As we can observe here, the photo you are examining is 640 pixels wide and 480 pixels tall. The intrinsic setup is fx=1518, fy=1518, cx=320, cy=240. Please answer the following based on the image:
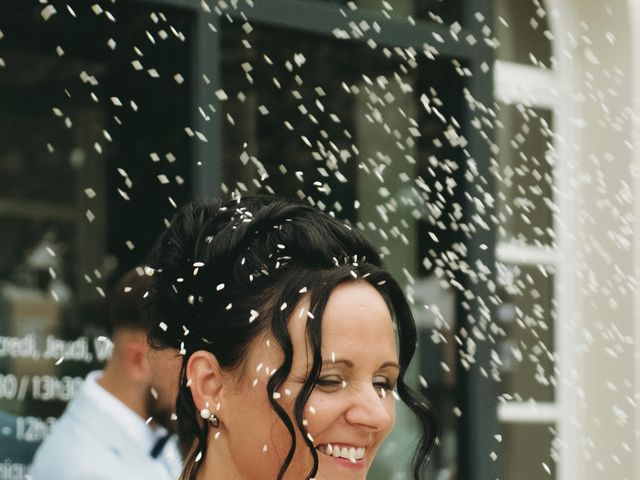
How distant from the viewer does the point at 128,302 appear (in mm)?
4477

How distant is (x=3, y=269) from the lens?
5.23m

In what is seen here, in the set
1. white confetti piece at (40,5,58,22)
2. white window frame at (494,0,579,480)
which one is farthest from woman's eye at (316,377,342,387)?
white window frame at (494,0,579,480)

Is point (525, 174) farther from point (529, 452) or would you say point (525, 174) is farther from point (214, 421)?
point (214, 421)

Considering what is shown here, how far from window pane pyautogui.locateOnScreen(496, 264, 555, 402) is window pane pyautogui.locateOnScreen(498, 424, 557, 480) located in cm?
14

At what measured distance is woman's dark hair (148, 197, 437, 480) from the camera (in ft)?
9.12

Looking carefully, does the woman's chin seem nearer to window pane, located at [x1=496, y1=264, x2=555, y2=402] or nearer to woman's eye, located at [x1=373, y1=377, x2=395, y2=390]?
woman's eye, located at [x1=373, y1=377, x2=395, y2=390]

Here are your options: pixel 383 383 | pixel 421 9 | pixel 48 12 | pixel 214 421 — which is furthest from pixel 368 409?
pixel 421 9

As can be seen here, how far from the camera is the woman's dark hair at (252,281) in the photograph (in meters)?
2.78

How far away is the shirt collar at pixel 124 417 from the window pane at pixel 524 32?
9.98 ft

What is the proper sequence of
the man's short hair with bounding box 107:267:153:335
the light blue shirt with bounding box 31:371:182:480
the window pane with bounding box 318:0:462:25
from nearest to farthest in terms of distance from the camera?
the light blue shirt with bounding box 31:371:182:480
the man's short hair with bounding box 107:267:153:335
the window pane with bounding box 318:0:462:25

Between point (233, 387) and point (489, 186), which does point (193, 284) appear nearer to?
point (233, 387)

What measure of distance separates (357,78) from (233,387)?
3504mm

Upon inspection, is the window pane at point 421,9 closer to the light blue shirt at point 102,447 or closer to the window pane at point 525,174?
the window pane at point 525,174

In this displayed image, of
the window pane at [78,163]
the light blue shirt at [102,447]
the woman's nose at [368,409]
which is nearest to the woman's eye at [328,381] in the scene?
the woman's nose at [368,409]
